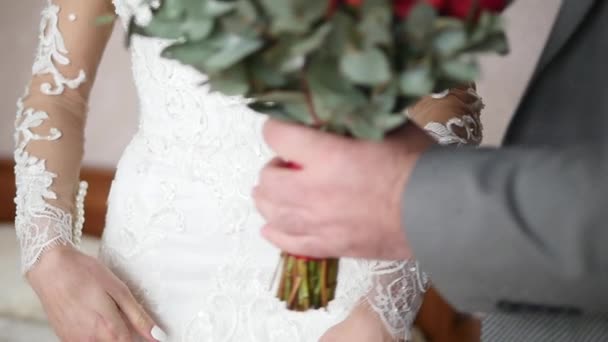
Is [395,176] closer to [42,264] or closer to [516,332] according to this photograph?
[516,332]

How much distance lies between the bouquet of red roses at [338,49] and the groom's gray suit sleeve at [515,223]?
0.07m

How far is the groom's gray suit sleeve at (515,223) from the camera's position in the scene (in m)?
0.54

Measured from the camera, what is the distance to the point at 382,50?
514 mm

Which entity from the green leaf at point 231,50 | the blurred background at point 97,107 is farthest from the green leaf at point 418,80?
the blurred background at point 97,107

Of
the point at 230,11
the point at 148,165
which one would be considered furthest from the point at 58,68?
the point at 230,11

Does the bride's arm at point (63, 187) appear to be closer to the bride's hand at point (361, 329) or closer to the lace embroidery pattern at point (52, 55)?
the lace embroidery pattern at point (52, 55)

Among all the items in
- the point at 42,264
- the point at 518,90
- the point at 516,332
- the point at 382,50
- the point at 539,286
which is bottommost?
the point at 518,90

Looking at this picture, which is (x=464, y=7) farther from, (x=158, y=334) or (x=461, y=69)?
(x=158, y=334)

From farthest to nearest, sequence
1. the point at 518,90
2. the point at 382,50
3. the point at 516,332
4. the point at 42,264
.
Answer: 1. the point at 518,90
2. the point at 42,264
3. the point at 516,332
4. the point at 382,50

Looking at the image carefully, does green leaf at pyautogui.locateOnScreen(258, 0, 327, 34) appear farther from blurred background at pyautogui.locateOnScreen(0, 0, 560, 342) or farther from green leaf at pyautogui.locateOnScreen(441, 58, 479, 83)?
blurred background at pyautogui.locateOnScreen(0, 0, 560, 342)

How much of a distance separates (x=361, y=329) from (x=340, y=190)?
0.32m

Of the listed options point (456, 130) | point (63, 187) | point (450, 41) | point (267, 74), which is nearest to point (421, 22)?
point (450, 41)

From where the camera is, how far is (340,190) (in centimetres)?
60

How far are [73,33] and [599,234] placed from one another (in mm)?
818
